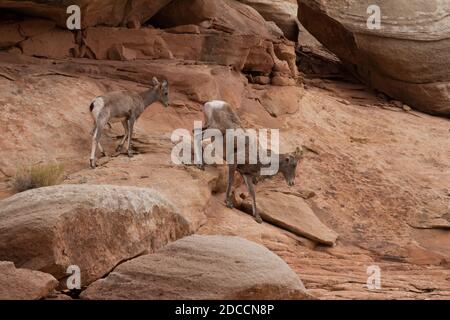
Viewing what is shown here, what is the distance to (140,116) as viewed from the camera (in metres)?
16.3

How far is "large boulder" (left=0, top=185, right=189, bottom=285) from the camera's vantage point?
8.52 metres

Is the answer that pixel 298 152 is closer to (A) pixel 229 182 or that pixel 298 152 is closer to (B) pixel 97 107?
(A) pixel 229 182

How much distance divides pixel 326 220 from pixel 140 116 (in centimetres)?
378

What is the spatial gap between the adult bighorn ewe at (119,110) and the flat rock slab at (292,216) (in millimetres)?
2244

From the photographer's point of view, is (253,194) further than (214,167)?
No

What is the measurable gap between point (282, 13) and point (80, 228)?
16.7m

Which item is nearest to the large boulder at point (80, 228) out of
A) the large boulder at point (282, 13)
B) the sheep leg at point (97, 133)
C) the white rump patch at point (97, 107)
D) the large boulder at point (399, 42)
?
the sheep leg at point (97, 133)

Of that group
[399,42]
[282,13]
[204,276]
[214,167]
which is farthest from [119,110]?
[282,13]

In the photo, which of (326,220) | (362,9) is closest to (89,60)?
(326,220)

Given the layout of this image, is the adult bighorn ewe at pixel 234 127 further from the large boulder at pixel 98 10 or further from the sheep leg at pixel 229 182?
the large boulder at pixel 98 10

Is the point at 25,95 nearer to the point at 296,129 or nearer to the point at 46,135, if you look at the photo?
the point at 46,135

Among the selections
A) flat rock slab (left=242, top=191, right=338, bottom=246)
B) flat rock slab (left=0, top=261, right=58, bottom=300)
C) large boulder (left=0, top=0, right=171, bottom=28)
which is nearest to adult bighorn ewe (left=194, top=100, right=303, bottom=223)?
flat rock slab (left=242, top=191, right=338, bottom=246)

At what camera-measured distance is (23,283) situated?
756 centimetres

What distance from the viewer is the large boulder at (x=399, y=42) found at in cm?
1998
